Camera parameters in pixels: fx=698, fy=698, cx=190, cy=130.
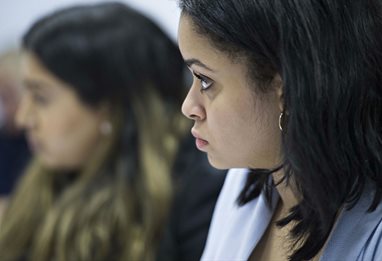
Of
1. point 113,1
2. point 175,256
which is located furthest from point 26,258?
point 113,1

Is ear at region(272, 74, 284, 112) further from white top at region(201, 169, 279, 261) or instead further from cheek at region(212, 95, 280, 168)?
white top at region(201, 169, 279, 261)

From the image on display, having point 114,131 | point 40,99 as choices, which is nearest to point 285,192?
point 114,131

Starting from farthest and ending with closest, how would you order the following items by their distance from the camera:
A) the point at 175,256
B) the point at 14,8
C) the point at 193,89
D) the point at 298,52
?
the point at 14,8 → the point at 175,256 → the point at 193,89 → the point at 298,52

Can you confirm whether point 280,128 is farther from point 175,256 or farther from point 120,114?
point 120,114

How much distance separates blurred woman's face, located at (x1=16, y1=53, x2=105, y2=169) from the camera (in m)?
1.68

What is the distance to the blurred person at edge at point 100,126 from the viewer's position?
5.25 feet

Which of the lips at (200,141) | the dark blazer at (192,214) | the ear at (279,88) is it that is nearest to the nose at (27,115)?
the dark blazer at (192,214)

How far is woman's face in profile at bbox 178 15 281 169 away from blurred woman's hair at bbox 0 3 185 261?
0.70m

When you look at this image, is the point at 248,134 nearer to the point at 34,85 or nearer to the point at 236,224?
the point at 236,224

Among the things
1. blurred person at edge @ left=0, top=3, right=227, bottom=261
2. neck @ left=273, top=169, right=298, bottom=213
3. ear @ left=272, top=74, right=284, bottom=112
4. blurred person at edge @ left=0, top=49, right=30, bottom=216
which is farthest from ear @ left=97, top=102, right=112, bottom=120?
ear @ left=272, top=74, right=284, bottom=112

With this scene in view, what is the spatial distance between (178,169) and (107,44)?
34cm

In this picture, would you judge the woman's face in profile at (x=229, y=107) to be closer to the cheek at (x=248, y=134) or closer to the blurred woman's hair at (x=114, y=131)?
the cheek at (x=248, y=134)

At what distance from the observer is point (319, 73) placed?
0.80 metres

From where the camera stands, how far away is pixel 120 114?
5.55ft
